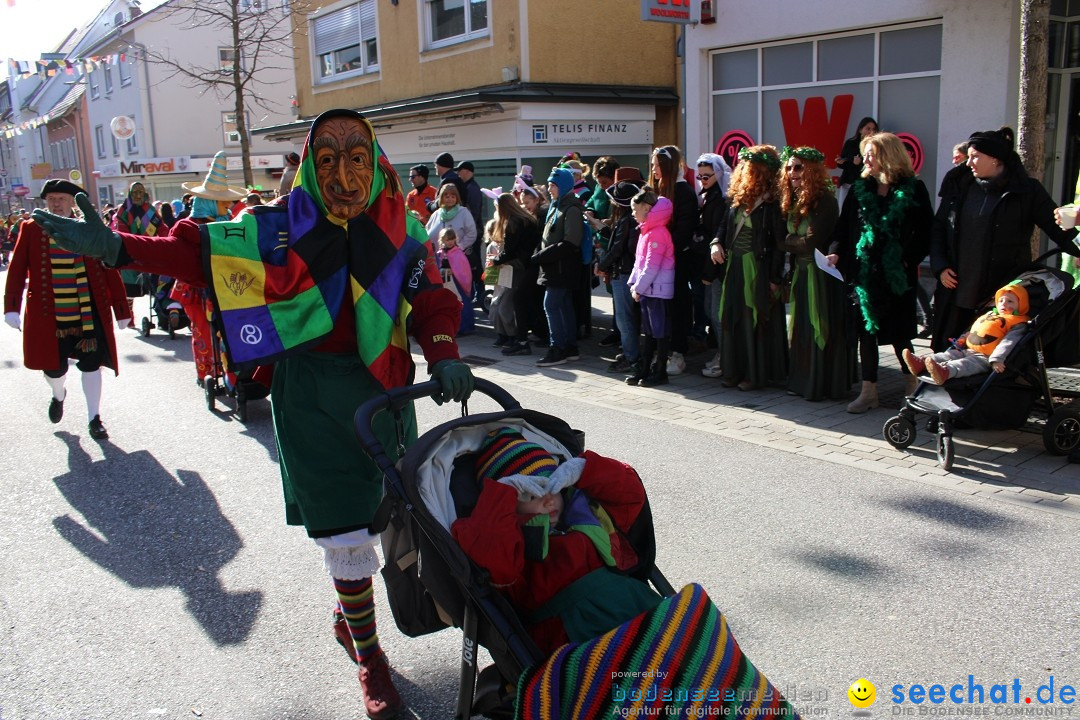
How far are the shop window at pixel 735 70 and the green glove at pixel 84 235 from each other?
38.5ft

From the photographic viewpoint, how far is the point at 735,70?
13.4 m

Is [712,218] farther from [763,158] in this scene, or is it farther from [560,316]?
[560,316]

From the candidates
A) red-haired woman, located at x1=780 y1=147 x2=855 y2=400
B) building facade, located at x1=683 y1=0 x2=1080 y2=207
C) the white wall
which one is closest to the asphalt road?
red-haired woman, located at x1=780 y1=147 x2=855 y2=400

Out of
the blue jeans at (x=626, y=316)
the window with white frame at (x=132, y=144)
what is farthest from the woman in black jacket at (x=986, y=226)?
the window with white frame at (x=132, y=144)

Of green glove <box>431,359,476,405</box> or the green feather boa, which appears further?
the green feather boa

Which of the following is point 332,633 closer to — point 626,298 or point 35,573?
point 35,573

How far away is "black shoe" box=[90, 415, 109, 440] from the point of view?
7.38 metres

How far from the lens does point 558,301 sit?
30.9 feet

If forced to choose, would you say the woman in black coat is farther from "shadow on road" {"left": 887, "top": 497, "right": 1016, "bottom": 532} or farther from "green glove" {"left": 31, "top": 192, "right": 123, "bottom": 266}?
"green glove" {"left": 31, "top": 192, "right": 123, "bottom": 266}

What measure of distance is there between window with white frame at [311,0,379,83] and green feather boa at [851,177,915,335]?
619 inches

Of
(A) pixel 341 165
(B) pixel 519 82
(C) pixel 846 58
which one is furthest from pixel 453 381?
(B) pixel 519 82

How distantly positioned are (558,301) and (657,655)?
7.36 meters

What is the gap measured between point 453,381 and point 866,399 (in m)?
4.80

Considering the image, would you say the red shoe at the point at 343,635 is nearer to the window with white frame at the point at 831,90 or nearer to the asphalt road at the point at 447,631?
the asphalt road at the point at 447,631
